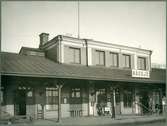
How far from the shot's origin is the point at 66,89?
19.2m

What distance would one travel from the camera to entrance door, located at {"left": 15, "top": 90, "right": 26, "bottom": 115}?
17223mm

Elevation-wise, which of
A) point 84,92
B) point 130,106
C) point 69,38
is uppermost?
point 69,38

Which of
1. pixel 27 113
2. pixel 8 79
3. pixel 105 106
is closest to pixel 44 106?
pixel 27 113

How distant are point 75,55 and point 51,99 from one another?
5012mm

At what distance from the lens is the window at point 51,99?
18.4m

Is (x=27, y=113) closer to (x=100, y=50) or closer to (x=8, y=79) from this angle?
(x=8, y=79)

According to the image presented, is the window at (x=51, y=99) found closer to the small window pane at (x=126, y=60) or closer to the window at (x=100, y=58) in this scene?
the window at (x=100, y=58)

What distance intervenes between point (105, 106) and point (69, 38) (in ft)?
21.7

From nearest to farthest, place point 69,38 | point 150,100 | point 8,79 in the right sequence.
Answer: point 8,79
point 69,38
point 150,100

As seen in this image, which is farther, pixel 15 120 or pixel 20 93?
pixel 20 93

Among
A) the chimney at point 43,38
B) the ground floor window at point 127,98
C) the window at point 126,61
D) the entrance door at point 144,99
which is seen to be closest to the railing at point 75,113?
the ground floor window at point 127,98

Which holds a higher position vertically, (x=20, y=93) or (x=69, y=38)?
(x=69, y=38)

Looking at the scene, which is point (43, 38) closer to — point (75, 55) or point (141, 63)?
point (75, 55)

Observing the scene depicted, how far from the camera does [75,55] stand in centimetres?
2197
